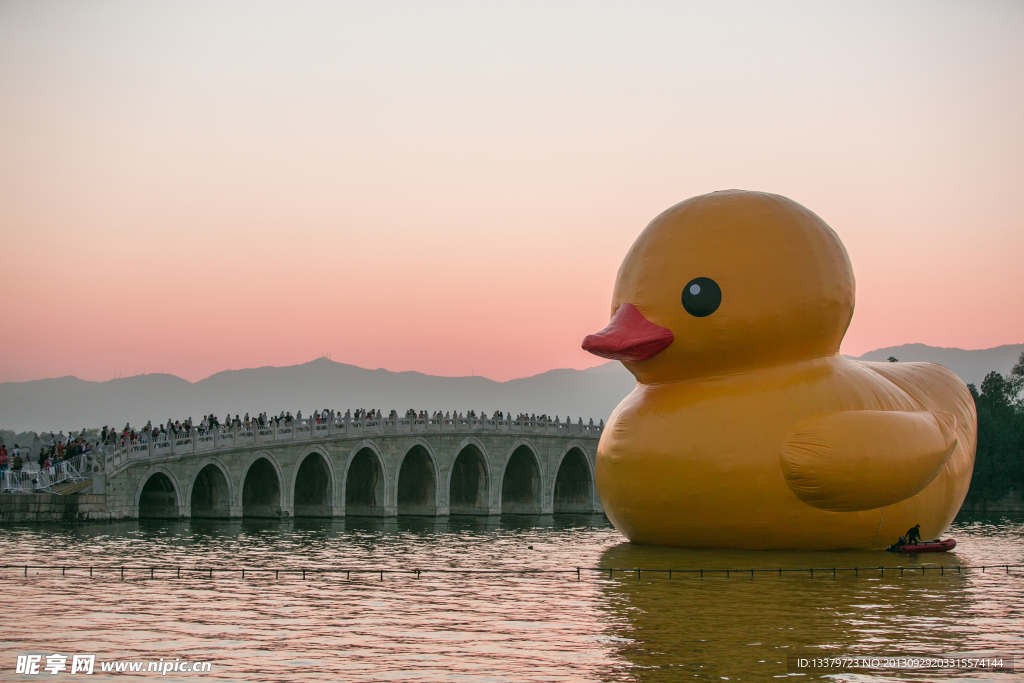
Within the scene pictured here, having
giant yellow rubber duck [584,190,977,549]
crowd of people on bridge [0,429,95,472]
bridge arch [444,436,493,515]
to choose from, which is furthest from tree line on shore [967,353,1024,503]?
crowd of people on bridge [0,429,95,472]

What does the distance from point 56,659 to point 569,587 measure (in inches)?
374

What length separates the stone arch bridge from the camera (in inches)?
1432

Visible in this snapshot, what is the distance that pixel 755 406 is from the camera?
870 inches

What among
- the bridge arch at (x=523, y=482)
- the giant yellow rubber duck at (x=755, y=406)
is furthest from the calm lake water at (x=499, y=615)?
the bridge arch at (x=523, y=482)

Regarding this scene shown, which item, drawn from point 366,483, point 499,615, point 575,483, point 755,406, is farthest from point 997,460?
point 499,615

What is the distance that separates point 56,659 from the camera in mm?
12359

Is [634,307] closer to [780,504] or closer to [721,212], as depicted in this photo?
[721,212]

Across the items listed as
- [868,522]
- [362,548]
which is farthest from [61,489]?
[868,522]

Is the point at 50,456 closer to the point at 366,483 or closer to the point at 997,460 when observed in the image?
the point at 366,483

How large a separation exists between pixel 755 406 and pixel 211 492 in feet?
76.9

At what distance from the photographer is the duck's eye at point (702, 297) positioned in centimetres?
2269

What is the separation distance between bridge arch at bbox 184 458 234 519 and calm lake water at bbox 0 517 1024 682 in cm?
1124

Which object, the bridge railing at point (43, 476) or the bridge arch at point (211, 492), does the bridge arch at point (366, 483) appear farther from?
the bridge railing at point (43, 476)

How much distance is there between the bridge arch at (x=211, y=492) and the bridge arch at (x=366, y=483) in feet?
19.5
